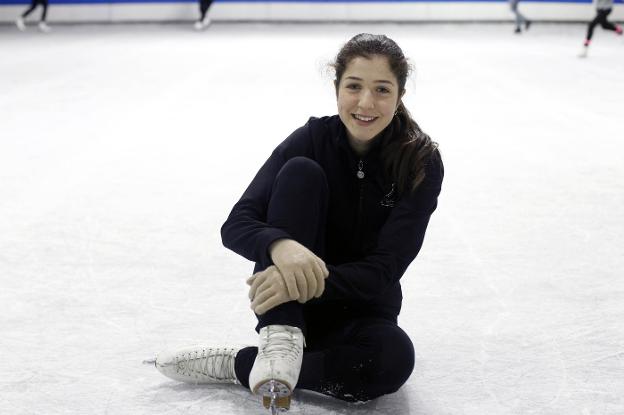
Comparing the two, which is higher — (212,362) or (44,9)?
(212,362)

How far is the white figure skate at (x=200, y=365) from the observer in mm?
2053

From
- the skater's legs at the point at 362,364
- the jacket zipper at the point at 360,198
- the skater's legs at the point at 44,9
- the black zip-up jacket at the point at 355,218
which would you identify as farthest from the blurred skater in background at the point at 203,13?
the skater's legs at the point at 362,364

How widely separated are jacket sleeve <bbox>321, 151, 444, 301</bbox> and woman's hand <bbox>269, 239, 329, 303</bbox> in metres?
0.08

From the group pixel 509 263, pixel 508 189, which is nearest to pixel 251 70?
pixel 508 189

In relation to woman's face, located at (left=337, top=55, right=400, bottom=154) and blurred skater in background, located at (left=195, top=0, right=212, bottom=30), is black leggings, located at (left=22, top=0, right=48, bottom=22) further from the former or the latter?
woman's face, located at (left=337, top=55, right=400, bottom=154)

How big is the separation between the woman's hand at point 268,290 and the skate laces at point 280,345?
2.1 inches

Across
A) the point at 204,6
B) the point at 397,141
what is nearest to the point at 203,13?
the point at 204,6

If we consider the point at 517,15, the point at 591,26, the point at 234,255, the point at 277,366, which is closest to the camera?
the point at 277,366

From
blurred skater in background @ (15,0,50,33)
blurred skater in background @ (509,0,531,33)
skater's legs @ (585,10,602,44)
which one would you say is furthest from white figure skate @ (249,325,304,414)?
blurred skater in background @ (15,0,50,33)

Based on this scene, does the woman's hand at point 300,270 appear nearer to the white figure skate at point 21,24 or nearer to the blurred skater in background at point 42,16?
the blurred skater in background at point 42,16

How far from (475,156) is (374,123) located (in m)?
2.95

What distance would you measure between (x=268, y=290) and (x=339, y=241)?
1.12 feet

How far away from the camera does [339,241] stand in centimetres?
206

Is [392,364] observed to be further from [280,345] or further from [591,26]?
[591,26]
